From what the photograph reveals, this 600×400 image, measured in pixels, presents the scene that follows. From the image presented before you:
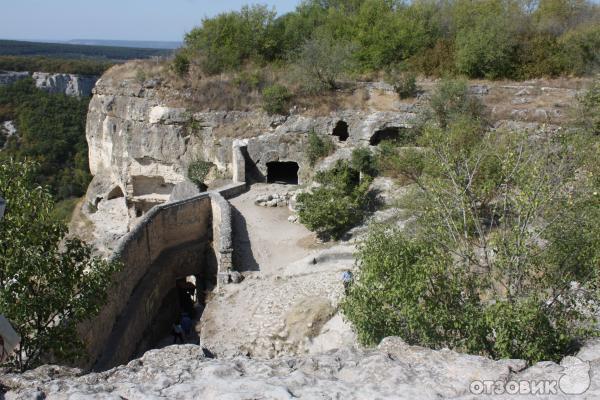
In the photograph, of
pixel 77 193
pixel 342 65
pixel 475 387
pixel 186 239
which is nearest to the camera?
pixel 475 387

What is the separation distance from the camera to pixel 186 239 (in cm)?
1456

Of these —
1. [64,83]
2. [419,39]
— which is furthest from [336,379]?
[64,83]

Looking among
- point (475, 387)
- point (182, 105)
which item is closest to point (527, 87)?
point (182, 105)

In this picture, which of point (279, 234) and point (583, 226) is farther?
point (279, 234)

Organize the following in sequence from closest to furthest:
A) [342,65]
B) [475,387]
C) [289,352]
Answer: [475,387] → [289,352] → [342,65]

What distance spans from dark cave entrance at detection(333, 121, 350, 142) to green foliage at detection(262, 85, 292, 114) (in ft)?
7.82

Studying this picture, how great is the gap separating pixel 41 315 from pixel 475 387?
15.5ft

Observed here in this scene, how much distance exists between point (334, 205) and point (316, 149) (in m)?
5.60

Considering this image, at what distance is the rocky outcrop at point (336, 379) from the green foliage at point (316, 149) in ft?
49.8

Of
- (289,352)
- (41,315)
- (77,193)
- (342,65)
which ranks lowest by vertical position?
(77,193)

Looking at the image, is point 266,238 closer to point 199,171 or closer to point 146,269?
point 146,269

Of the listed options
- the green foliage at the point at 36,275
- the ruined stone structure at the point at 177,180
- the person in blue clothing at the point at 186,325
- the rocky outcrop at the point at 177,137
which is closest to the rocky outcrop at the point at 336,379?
the green foliage at the point at 36,275

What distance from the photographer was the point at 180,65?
913 inches

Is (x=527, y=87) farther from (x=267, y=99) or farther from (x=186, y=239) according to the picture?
(x=186, y=239)
